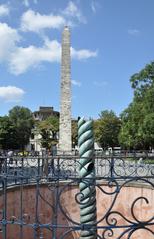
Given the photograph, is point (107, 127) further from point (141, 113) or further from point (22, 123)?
point (141, 113)

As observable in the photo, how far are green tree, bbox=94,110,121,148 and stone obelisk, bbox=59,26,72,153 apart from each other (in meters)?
37.3

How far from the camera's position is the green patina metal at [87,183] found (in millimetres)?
4453

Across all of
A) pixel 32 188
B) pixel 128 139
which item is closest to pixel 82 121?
pixel 32 188

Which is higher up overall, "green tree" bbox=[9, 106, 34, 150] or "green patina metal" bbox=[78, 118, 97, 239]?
"green tree" bbox=[9, 106, 34, 150]

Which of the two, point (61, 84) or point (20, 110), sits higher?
point (20, 110)

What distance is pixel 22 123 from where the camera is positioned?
283 feet

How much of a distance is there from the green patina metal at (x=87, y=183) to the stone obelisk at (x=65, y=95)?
24.5 m

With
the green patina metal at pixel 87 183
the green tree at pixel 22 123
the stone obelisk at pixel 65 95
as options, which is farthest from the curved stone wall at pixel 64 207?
the green tree at pixel 22 123

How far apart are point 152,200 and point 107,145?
5900cm

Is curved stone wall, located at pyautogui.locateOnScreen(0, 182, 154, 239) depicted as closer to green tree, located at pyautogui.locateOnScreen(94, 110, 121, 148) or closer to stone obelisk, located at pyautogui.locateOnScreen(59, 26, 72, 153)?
stone obelisk, located at pyautogui.locateOnScreen(59, 26, 72, 153)

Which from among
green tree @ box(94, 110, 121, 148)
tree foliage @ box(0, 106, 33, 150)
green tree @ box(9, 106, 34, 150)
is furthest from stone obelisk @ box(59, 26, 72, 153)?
green tree @ box(9, 106, 34, 150)

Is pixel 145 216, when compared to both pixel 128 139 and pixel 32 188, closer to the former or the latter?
pixel 32 188

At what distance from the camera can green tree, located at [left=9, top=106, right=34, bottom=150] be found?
266ft

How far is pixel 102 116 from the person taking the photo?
6919cm
